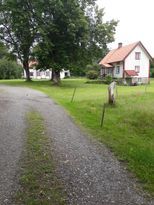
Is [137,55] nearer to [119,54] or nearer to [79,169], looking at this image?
[119,54]

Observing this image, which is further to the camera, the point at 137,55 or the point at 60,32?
the point at 137,55

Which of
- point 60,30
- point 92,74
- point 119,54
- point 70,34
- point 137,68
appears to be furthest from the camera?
point 92,74

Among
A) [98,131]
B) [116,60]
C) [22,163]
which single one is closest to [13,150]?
[22,163]

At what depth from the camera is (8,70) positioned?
6756 centimetres

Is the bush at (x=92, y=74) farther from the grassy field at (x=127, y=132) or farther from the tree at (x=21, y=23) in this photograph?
the grassy field at (x=127, y=132)

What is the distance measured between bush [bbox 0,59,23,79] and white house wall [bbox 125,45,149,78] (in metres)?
26.9

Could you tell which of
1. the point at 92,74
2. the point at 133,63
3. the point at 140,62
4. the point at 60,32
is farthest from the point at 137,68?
the point at 60,32

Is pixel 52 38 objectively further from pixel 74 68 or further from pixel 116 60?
pixel 116 60

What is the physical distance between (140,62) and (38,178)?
50284 millimetres

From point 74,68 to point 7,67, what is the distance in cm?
3315

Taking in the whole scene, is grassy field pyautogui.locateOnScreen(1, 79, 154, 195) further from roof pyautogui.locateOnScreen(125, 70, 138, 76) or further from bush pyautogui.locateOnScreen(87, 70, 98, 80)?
bush pyautogui.locateOnScreen(87, 70, 98, 80)

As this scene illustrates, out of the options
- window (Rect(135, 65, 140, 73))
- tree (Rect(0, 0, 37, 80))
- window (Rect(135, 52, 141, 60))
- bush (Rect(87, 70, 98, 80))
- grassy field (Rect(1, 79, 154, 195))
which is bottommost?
grassy field (Rect(1, 79, 154, 195))

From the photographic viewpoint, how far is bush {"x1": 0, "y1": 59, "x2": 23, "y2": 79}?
66.3m

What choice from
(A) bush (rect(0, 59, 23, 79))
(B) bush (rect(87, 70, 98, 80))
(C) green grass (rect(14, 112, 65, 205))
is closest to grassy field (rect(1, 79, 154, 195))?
(C) green grass (rect(14, 112, 65, 205))
